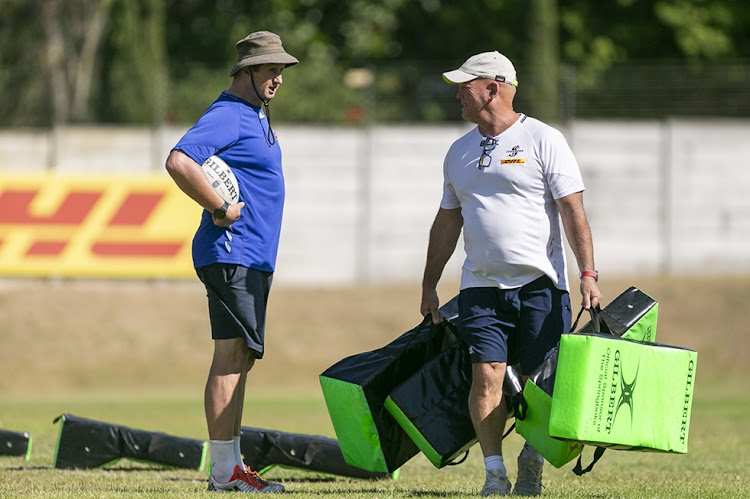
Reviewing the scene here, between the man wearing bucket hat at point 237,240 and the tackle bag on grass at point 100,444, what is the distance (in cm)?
130

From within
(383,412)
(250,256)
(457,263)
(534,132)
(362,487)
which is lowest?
(457,263)

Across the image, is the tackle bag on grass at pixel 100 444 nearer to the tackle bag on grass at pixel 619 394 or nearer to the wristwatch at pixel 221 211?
the wristwatch at pixel 221 211

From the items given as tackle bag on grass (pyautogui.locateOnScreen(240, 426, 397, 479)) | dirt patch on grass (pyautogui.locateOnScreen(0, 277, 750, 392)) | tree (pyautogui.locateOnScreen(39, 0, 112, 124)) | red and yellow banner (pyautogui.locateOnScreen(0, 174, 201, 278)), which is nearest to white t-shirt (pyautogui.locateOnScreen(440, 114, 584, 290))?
tackle bag on grass (pyautogui.locateOnScreen(240, 426, 397, 479))

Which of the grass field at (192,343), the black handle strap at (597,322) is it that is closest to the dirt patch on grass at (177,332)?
the grass field at (192,343)

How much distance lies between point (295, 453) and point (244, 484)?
3.49 feet

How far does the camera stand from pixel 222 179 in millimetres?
6488

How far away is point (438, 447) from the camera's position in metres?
6.52

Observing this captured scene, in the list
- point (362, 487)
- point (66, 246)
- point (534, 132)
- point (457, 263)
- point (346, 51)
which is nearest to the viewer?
point (534, 132)

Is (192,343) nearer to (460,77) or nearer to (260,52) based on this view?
(260,52)

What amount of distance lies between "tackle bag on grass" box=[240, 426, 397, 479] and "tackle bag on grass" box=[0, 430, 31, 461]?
1.59 m

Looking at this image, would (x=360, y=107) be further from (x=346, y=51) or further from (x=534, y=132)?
(x=534, y=132)

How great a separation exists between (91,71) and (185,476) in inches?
882

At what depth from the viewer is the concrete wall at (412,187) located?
21.5m

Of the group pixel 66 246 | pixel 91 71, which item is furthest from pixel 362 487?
pixel 91 71
